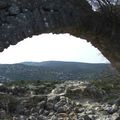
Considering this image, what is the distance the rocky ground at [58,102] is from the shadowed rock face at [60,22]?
65.9 ft

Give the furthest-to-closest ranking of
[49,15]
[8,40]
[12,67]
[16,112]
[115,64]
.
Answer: [12,67] < [16,112] < [115,64] < [49,15] < [8,40]

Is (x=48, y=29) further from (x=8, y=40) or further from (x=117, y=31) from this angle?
(x=117, y=31)

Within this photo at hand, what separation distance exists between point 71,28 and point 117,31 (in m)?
0.68

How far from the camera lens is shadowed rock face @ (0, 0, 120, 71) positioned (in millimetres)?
5629

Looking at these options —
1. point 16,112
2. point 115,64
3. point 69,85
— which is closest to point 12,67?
point 69,85

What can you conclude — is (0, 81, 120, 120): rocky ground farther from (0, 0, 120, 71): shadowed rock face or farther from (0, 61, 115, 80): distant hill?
(0, 0, 120, 71): shadowed rock face

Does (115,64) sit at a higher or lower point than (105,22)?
lower

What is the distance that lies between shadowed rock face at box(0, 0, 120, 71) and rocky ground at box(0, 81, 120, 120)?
20076 millimetres

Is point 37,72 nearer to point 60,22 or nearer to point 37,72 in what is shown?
point 37,72

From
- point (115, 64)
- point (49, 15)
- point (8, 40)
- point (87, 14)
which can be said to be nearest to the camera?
point (8, 40)

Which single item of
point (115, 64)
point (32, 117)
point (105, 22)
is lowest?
point (32, 117)

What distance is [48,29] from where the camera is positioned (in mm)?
6094

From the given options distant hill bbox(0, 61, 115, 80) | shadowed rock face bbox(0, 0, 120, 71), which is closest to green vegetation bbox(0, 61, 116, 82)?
distant hill bbox(0, 61, 115, 80)

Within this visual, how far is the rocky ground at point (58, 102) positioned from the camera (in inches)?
1188
